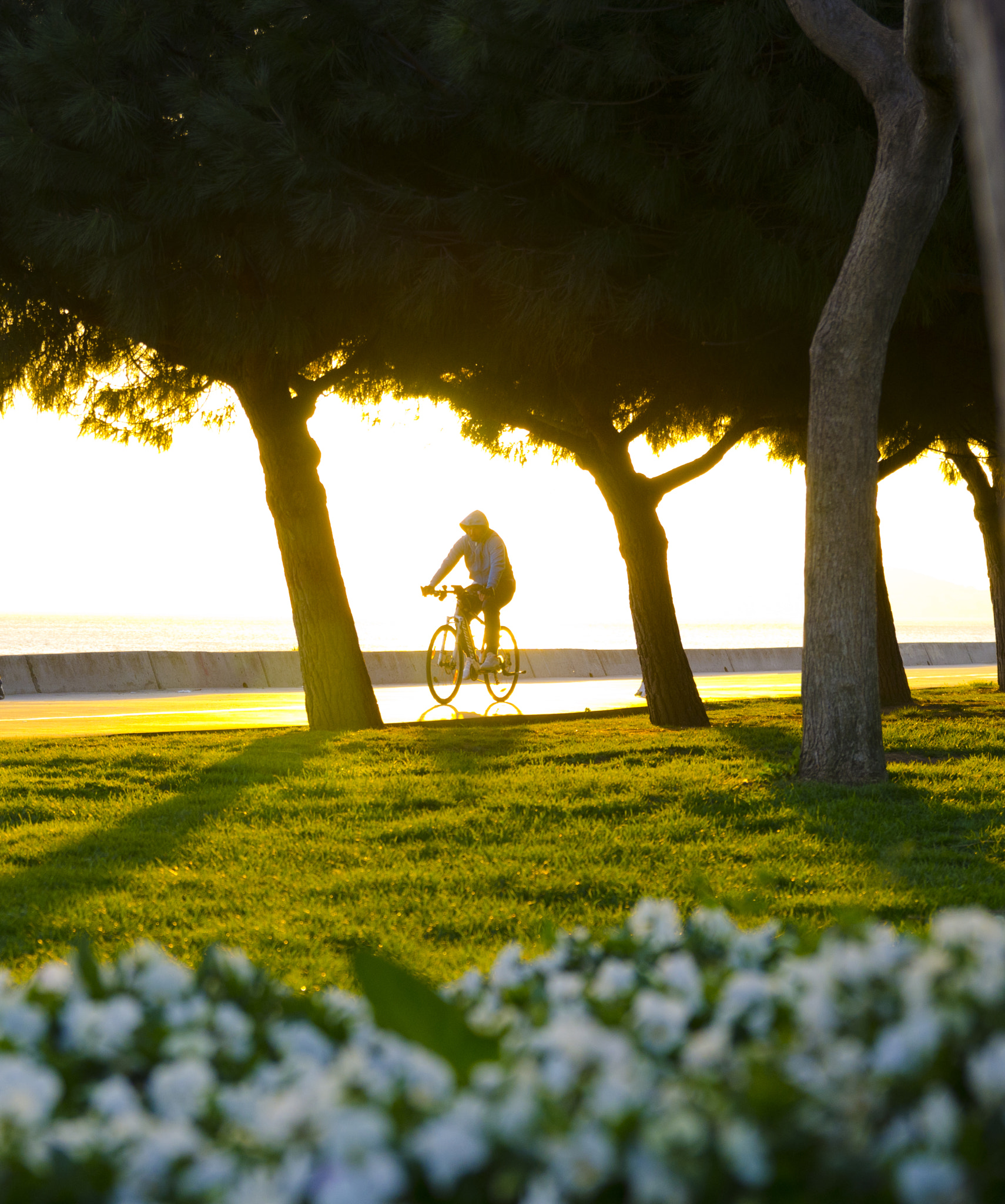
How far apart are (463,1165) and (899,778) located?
621 cm

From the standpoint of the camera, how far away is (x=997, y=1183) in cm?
108

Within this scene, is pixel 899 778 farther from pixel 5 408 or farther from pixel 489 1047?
pixel 5 408

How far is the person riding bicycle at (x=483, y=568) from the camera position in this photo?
43.4ft

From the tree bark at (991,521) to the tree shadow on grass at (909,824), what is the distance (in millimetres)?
8536

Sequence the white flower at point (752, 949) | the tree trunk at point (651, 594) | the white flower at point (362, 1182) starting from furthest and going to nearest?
1. the tree trunk at point (651, 594)
2. the white flower at point (752, 949)
3. the white flower at point (362, 1182)

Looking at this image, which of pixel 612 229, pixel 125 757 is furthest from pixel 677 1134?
pixel 612 229

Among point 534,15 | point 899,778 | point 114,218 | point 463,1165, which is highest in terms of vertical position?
point 534,15

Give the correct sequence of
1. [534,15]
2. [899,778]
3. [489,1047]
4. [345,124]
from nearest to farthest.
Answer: [489,1047] → [899,778] → [534,15] → [345,124]

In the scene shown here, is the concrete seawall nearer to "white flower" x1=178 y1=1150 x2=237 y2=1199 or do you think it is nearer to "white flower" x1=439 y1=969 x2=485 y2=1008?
"white flower" x1=439 y1=969 x2=485 y2=1008

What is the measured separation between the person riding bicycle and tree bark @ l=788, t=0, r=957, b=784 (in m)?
6.69

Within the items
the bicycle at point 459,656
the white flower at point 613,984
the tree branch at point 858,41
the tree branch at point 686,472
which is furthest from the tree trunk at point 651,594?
the white flower at point 613,984

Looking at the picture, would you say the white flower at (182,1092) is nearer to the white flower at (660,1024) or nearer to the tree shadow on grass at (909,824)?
the white flower at (660,1024)

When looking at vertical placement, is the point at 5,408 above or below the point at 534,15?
below

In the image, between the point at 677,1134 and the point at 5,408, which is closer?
the point at 677,1134
